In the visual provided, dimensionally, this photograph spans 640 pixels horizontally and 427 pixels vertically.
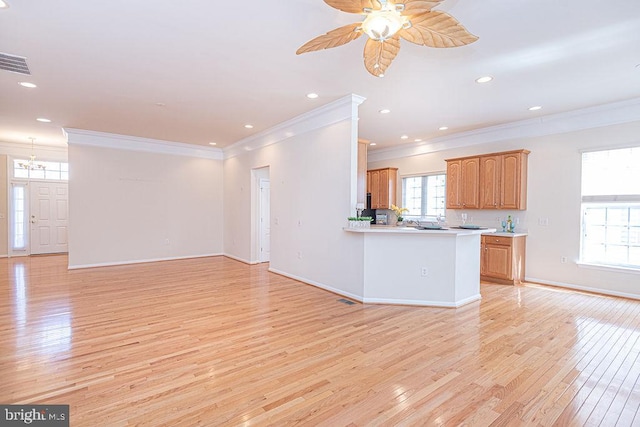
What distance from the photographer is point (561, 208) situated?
17.0 feet

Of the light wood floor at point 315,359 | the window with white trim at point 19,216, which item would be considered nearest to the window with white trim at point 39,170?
the window with white trim at point 19,216

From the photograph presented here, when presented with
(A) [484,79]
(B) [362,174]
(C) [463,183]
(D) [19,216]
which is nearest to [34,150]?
(D) [19,216]

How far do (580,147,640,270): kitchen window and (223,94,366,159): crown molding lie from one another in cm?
392

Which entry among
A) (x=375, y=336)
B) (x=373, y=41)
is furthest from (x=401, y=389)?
(x=373, y=41)

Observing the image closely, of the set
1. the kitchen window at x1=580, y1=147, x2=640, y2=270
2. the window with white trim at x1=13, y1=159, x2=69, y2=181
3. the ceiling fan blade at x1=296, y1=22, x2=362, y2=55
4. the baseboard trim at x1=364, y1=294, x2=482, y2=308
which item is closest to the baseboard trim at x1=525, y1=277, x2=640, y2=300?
the kitchen window at x1=580, y1=147, x2=640, y2=270

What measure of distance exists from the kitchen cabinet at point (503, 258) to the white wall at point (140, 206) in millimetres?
6368

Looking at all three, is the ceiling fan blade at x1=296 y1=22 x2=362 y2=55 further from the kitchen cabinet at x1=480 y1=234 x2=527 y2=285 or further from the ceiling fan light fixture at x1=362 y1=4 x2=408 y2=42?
the kitchen cabinet at x1=480 y1=234 x2=527 y2=285

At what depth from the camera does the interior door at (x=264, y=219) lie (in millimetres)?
7180

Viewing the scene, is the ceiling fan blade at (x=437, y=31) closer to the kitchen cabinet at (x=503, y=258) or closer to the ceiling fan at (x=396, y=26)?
the ceiling fan at (x=396, y=26)

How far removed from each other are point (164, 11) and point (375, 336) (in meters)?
3.47

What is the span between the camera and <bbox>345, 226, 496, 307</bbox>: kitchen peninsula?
4.12 metres

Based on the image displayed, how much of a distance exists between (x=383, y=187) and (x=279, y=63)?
4.97 meters

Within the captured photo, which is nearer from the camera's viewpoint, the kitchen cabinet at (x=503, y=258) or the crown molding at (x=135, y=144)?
the kitchen cabinet at (x=503, y=258)

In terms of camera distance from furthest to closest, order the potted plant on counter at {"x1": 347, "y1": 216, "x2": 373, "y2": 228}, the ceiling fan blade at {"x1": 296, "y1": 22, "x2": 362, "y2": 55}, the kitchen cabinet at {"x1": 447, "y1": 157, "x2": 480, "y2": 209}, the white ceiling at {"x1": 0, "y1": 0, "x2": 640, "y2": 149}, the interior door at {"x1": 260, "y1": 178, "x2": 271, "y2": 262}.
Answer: the interior door at {"x1": 260, "y1": 178, "x2": 271, "y2": 262}, the kitchen cabinet at {"x1": 447, "y1": 157, "x2": 480, "y2": 209}, the potted plant on counter at {"x1": 347, "y1": 216, "x2": 373, "y2": 228}, the white ceiling at {"x1": 0, "y1": 0, "x2": 640, "y2": 149}, the ceiling fan blade at {"x1": 296, "y1": 22, "x2": 362, "y2": 55}
